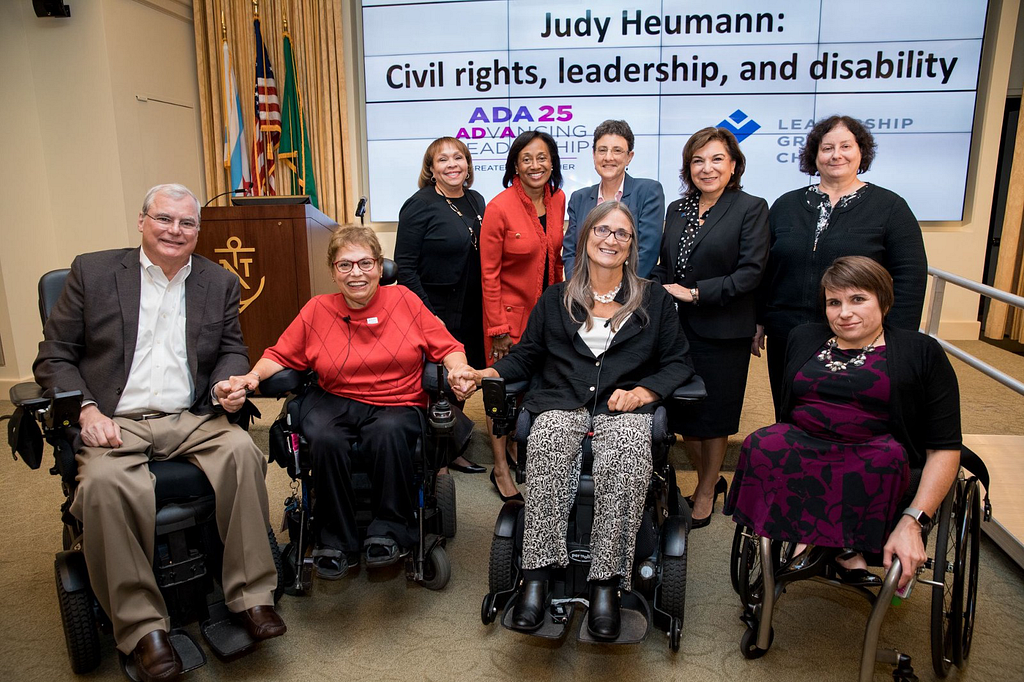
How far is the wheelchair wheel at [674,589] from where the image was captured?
2.02 meters

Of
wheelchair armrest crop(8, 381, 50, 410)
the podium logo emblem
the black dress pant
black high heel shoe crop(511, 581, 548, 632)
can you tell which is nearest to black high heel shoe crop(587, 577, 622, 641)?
black high heel shoe crop(511, 581, 548, 632)

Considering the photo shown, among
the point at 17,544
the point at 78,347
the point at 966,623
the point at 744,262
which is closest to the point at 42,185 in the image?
the point at 17,544

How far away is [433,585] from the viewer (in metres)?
2.37

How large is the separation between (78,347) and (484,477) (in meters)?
1.86

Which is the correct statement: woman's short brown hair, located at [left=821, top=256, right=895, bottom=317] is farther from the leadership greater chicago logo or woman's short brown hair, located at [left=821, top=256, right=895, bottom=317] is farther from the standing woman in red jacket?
the leadership greater chicago logo

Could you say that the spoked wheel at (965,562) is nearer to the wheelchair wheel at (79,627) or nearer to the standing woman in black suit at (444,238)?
the standing woman in black suit at (444,238)

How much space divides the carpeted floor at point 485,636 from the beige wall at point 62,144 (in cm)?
259

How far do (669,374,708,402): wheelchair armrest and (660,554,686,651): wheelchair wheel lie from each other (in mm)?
484

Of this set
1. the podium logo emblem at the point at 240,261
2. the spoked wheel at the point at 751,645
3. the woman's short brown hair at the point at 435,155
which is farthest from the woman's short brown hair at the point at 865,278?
the podium logo emblem at the point at 240,261

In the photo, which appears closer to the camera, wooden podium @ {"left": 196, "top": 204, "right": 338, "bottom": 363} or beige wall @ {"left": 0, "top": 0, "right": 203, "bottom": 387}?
wooden podium @ {"left": 196, "top": 204, "right": 338, "bottom": 363}


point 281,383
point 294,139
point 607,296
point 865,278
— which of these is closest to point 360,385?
point 281,383

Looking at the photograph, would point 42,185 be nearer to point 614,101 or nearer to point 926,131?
point 614,101

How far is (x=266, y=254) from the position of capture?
3588 millimetres

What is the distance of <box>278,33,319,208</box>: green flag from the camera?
5543 millimetres
